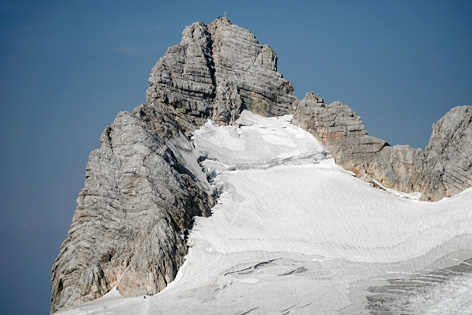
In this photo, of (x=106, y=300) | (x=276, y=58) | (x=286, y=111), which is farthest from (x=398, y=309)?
(x=276, y=58)

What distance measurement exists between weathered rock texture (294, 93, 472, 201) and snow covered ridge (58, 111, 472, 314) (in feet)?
6.06

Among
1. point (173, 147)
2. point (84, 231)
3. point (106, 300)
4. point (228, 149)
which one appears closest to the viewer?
point (106, 300)

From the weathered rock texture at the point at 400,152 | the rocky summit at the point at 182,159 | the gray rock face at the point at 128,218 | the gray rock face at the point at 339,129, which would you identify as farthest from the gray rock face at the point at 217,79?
the gray rock face at the point at 128,218

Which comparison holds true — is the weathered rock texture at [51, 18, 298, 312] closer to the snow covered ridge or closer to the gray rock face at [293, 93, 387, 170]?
the snow covered ridge

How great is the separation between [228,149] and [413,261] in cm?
2198

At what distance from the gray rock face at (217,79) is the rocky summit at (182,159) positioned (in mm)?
112

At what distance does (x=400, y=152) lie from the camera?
6606 centimetres

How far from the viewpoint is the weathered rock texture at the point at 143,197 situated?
1925 inches

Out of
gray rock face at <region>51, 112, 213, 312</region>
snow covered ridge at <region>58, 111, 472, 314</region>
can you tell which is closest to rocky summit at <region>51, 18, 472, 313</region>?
gray rock face at <region>51, 112, 213, 312</region>

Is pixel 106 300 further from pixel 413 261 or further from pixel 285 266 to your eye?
pixel 413 261

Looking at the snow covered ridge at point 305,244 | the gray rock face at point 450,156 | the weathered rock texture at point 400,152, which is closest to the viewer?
the snow covered ridge at point 305,244

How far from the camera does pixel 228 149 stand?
6706cm

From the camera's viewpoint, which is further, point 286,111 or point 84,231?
point 286,111

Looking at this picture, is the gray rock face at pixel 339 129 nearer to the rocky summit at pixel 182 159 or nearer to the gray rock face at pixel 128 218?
the rocky summit at pixel 182 159
